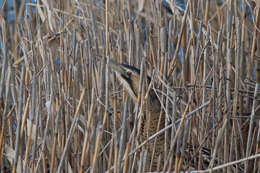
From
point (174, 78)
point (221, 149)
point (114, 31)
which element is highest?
point (114, 31)

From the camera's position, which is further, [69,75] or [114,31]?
[114,31]

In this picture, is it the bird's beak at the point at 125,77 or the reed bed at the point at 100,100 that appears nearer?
the reed bed at the point at 100,100

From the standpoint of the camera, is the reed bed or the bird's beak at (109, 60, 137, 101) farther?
the bird's beak at (109, 60, 137, 101)

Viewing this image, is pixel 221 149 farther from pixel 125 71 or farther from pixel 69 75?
pixel 69 75

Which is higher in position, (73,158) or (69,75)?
(69,75)

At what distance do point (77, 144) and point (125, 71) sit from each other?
1.11 feet

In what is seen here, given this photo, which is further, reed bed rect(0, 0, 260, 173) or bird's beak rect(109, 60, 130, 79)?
bird's beak rect(109, 60, 130, 79)

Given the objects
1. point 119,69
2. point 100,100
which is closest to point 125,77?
point 119,69

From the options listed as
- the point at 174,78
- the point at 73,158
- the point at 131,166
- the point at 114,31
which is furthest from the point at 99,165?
the point at 114,31

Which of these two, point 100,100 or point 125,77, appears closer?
point 100,100

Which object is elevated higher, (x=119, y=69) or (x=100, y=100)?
(x=119, y=69)

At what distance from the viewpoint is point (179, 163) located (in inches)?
47.5

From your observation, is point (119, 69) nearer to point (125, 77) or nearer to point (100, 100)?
point (125, 77)

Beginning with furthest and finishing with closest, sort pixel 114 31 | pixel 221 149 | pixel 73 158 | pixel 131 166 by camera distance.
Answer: pixel 114 31, pixel 73 158, pixel 221 149, pixel 131 166
